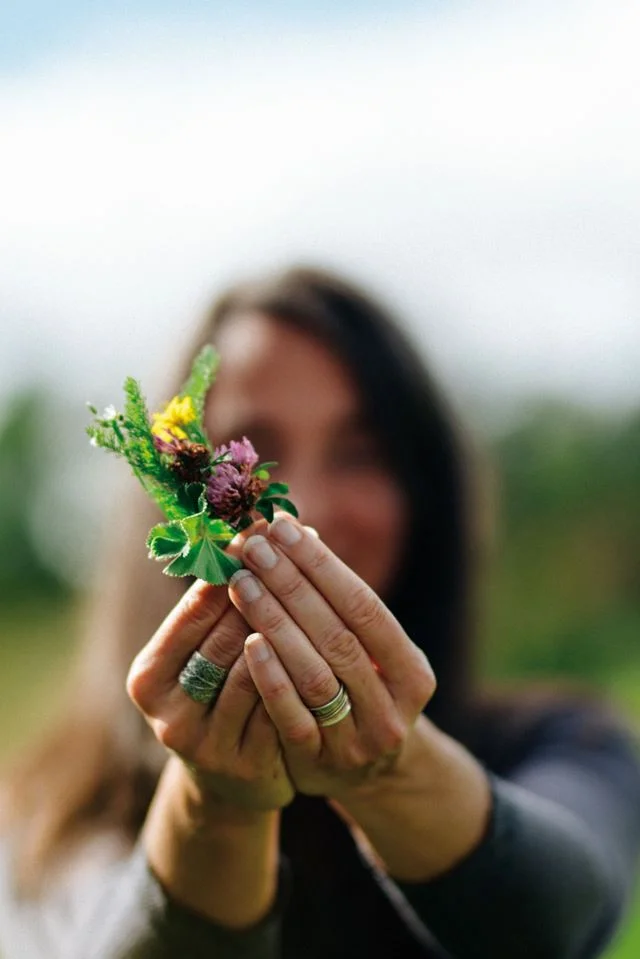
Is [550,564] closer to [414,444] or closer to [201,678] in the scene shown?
[414,444]

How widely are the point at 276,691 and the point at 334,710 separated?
68mm

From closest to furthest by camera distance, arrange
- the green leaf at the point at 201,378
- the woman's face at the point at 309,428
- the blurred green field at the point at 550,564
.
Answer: the green leaf at the point at 201,378
the woman's face at the point at 309,428
the blurred green field at the point at 550,564

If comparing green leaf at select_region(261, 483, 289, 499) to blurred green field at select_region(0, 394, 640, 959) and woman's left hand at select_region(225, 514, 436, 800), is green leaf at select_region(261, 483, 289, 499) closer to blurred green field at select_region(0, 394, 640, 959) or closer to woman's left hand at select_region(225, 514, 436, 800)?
woman's left hand at select_region(225, 514, 436, 800)

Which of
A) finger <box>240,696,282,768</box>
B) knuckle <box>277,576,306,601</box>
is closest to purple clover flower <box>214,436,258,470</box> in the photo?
knuckle <box>277,576,306,601</box>

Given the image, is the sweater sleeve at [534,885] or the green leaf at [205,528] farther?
the sweater sleeve at [534,885]

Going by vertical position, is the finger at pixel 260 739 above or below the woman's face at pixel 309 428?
below

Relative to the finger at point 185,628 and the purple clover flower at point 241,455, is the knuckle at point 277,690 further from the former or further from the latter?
the purple clover flower at point 241,455

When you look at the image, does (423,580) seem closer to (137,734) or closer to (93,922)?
(137,734)

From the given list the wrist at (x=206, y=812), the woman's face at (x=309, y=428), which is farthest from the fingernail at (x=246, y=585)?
the woman's face at (x=309, y=428)

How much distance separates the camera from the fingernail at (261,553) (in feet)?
2.70

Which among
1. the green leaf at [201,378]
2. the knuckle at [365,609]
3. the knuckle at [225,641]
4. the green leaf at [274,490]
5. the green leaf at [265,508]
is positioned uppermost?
the green leaf at [201,378]

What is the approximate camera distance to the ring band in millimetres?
867

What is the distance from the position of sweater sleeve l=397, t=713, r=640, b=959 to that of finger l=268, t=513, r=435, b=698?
28 cm

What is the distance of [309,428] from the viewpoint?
1.49 m
